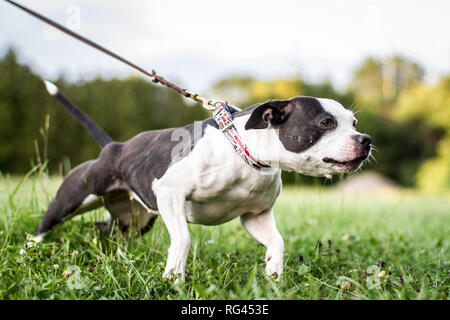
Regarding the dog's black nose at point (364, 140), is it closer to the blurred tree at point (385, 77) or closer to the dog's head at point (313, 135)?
the dog's head at point (313, 135)

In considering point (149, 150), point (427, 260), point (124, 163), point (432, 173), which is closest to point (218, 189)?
point (149, 150)

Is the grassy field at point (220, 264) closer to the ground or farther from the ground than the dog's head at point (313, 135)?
closer to the ground

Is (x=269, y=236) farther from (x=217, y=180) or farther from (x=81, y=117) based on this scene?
(x=81, y=117)

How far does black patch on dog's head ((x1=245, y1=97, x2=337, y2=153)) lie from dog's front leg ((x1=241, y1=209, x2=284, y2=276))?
61cm

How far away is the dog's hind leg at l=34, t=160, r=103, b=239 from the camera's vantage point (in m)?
3.12

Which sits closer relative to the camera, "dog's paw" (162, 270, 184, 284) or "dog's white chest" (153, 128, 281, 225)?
"dog's paw" (162, 270, 184, 284)

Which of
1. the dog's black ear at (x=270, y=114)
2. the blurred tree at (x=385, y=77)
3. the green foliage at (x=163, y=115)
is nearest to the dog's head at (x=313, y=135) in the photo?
the dog's black ear at (x=270, y=114)

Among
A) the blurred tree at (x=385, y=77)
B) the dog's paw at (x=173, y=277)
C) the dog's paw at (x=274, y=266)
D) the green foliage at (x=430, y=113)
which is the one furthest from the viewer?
the blurred tree at (x=385, y=77)

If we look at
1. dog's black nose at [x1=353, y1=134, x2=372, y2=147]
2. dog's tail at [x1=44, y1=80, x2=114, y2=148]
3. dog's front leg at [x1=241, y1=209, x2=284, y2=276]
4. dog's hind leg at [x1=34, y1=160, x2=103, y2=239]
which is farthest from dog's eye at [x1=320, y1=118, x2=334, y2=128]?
dog's tail at [x1=44, y1=80, x2=114, y2=148]

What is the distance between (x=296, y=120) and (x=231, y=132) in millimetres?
373

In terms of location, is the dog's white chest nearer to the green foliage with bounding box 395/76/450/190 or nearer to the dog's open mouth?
the dog's open mouth

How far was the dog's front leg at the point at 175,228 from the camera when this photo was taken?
230cm

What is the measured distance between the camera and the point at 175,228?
2398mm

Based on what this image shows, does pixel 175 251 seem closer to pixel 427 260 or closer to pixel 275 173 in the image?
pixel 275 173
